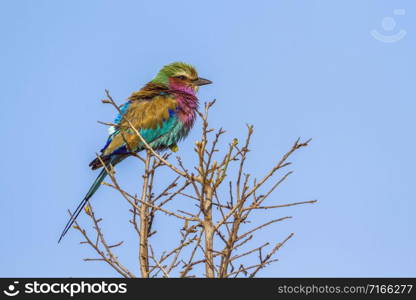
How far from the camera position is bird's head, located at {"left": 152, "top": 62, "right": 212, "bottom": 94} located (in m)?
8.40

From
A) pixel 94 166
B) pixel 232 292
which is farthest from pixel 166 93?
pixel 232 292

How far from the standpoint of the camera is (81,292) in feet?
15.3

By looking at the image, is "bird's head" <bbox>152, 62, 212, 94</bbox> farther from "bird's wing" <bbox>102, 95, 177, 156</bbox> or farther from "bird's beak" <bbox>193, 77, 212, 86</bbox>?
"bird's wing" <bbox>102, 95, 177, 156</bbox>

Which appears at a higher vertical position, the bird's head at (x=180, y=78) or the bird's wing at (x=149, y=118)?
the bird's head at (x=180, y=78)

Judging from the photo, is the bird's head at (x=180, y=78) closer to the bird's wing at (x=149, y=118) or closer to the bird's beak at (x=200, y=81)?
the bird's beak at (x=200, y=81)

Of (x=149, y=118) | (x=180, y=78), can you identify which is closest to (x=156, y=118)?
(x=149, y=118)

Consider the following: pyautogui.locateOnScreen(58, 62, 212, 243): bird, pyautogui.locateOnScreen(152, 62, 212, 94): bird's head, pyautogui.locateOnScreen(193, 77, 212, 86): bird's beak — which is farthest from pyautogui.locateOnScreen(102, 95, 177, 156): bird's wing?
pyautogui.locateOnScreen(193, 77, 212, 86): bird's beak

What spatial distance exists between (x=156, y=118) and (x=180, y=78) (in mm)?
1108

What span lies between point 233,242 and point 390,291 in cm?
134

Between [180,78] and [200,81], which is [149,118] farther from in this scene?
[200,81]

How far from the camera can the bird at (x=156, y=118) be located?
7.20 m

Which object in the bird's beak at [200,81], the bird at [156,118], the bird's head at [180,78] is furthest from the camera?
the bird's beak at [200,81]

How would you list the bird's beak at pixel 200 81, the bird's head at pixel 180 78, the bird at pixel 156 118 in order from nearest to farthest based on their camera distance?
the bird at pixel 156 118
the bird's head at pixel 180 78
the bird's beak at pixel 200 81

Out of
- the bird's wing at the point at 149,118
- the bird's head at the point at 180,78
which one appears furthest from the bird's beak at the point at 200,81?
the bird's wing at the point at 149,118
